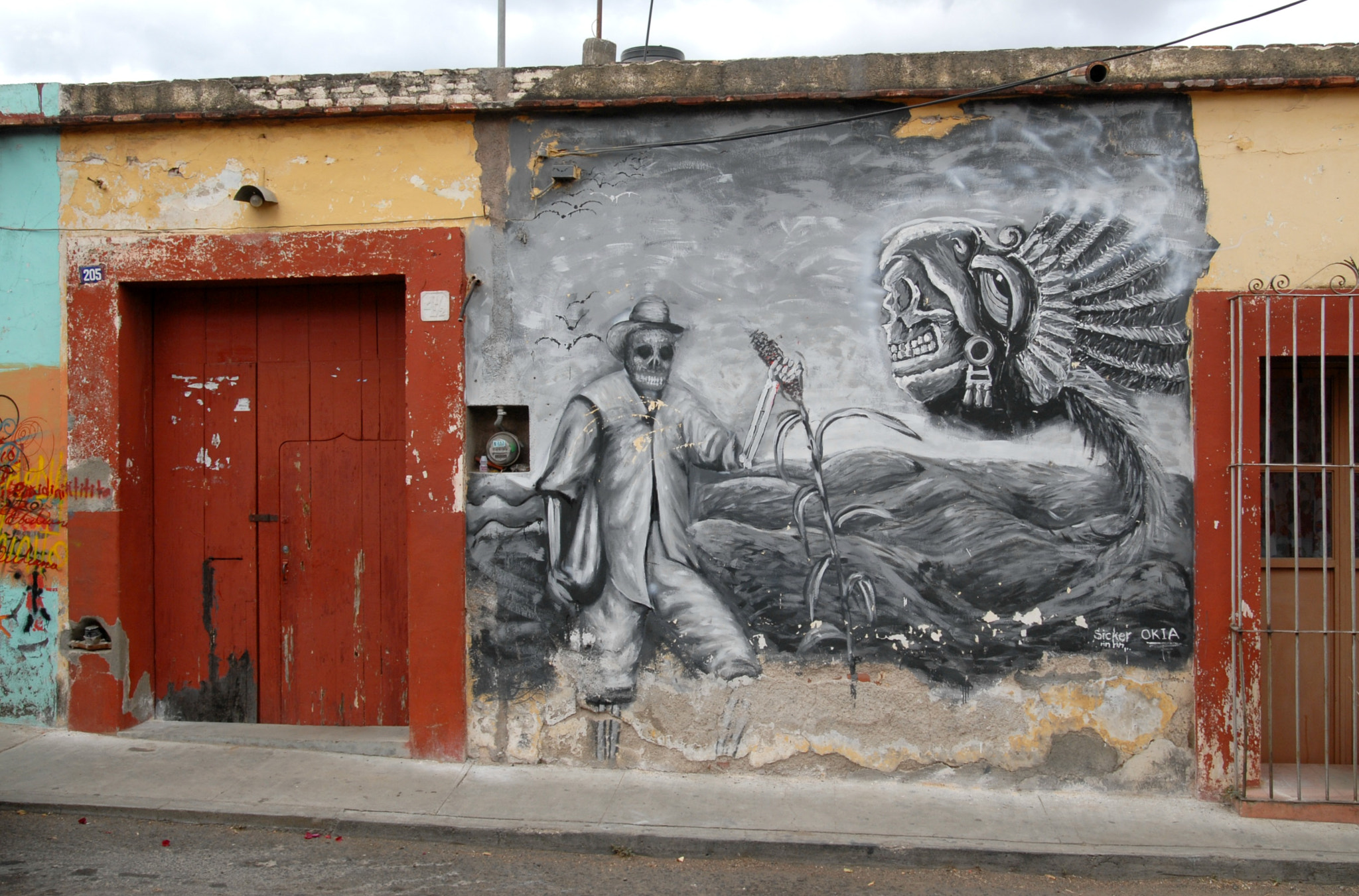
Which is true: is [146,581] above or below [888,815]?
above

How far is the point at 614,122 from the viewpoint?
5.12 meters

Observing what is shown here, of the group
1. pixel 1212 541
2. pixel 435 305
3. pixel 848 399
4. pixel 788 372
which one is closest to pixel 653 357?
pixel 788 372

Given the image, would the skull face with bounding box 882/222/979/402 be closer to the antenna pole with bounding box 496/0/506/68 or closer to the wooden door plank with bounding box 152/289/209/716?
the wooden door plank with bounding box 152/289/209/716

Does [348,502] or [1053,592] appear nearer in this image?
[1053,592]

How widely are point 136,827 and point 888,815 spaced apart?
3544 millimetres

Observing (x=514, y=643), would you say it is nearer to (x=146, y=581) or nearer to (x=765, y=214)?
(x=146, y=581)

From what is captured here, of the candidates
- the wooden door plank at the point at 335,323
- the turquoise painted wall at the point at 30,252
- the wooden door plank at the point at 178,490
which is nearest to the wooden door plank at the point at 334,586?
the wooden door plank at the point at 335,323

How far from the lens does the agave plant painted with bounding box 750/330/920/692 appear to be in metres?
4.98

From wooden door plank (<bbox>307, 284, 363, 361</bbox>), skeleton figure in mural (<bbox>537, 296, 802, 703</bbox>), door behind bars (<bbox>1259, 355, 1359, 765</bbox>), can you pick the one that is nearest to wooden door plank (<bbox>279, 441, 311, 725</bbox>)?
wooden door plank (<bbox>307, 284, 363, 361</bbox>)

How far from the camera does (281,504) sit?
18.4 feet

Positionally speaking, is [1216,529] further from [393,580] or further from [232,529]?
[232,529]

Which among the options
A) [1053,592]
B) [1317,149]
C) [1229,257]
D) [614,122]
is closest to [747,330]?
[614,122]

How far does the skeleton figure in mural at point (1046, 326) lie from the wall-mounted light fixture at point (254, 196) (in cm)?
333

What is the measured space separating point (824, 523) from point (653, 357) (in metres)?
1.25
